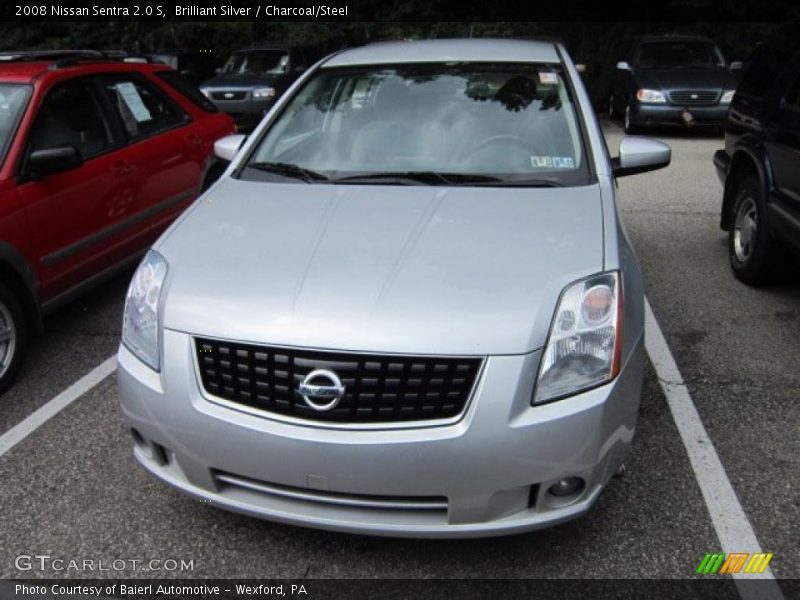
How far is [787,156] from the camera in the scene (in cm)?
454

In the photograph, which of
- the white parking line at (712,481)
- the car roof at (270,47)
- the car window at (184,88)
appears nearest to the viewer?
the white parking line at (712,481)

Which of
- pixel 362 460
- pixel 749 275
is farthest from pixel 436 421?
pixel 749 275

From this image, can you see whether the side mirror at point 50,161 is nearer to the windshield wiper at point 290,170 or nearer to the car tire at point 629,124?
the windshield wiper at point 290,170

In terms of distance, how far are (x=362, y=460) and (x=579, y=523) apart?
3.30ft

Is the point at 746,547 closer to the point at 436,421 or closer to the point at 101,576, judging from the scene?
the point at 436,421

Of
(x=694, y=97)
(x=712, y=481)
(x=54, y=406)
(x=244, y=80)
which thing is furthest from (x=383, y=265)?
(x=244, y=80)

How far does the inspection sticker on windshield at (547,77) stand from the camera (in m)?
3.75

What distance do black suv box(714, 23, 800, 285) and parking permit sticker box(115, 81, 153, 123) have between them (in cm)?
419

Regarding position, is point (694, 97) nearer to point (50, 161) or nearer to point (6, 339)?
point (50, 161)

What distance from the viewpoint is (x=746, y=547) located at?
8.62ft

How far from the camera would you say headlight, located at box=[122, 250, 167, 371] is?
2.53m

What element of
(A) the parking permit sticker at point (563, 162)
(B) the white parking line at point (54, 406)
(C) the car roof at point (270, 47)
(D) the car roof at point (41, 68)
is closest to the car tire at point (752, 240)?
(A) the parking permit sticker at point (563, 162)

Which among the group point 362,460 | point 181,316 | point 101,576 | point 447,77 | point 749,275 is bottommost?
point 749,275

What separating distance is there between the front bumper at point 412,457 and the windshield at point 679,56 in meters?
11.9
